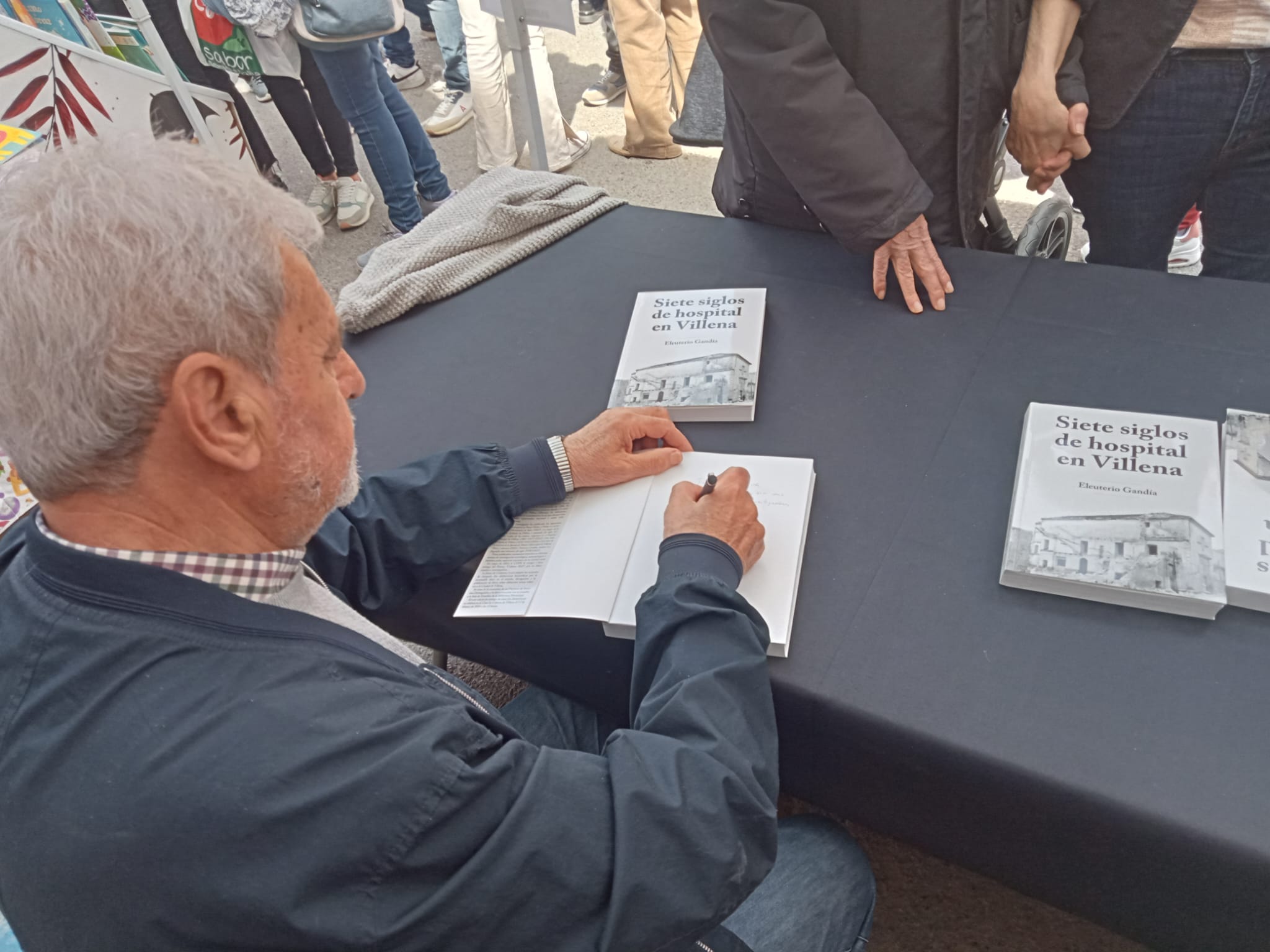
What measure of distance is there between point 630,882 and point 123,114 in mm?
2948

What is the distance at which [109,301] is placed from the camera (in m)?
0.57

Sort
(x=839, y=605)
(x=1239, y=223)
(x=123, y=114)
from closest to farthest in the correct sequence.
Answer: (x=839, y=605) → (x=1239, y=223) → (x=123, y=114)

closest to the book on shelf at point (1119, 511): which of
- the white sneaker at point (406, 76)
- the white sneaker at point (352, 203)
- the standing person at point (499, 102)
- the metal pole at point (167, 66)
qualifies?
the standing person at point (499, 102)

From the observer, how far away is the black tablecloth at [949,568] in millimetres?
716

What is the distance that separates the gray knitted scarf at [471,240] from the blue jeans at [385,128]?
122 cm

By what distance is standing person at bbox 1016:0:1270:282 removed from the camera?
3.79 ft

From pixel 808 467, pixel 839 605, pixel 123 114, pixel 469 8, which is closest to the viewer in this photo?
pixel 839 605

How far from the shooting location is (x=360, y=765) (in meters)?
0.59

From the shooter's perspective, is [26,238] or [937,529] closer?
[26,238]

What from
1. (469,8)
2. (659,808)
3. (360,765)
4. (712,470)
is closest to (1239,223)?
(712,470)

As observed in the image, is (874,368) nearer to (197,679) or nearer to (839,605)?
(839,605)

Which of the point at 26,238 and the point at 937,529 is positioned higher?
the point at 26,238

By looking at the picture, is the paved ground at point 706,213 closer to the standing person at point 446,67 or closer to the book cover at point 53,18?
the standing person at point 446,67

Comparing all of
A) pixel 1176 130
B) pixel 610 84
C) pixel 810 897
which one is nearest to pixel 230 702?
pixel 810 897
